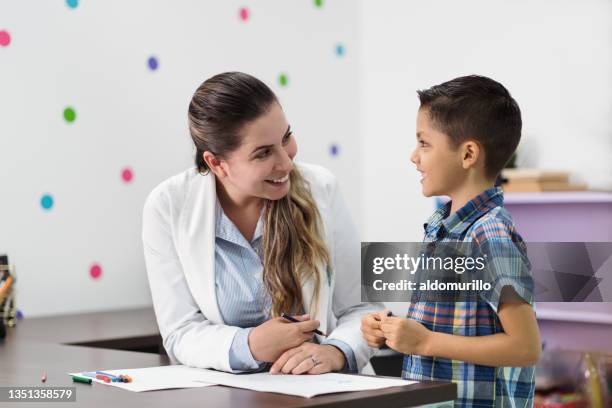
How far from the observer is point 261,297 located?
1.64 metres

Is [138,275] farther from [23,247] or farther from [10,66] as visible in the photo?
[10,66]

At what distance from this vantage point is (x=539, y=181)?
9.45 feet

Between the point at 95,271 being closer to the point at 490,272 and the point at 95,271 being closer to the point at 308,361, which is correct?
the point at 308,361

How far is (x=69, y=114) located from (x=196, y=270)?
1132 mm

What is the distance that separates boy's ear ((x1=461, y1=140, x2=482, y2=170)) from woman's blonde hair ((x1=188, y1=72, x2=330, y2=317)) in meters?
0.38

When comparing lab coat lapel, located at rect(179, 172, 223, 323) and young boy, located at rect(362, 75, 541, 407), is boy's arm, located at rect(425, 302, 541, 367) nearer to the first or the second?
young boy, located at rect(362, 75, 541, 407)

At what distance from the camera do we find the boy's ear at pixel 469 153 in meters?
1.38

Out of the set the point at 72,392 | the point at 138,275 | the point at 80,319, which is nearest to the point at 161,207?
the point at 72,392

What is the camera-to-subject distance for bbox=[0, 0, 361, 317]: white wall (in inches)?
97.6

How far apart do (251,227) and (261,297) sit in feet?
0.46

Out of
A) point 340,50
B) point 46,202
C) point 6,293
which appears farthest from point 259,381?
point 340,50

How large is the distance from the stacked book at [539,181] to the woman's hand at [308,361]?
5.21ft

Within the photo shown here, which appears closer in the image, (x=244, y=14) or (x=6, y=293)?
(x=6, y=293)

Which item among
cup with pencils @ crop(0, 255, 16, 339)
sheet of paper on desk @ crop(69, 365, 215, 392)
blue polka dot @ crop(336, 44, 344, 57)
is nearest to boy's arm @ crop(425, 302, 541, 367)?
sheet of paper on desk @ crop(69, 365, 215, 392)
